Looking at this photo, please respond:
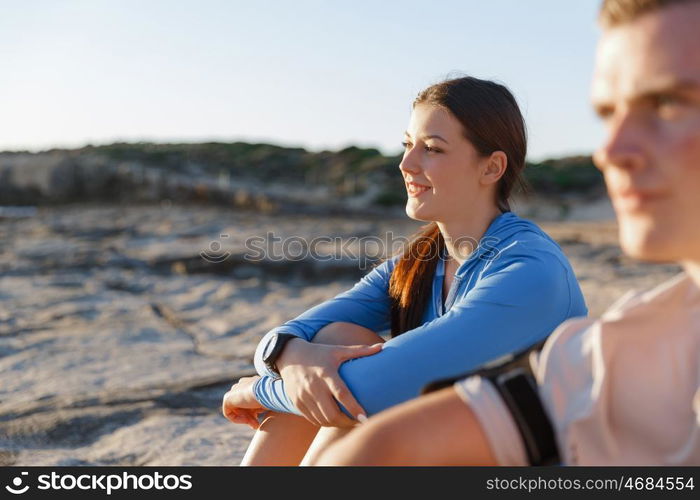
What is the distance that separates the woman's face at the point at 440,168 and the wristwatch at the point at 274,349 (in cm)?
55

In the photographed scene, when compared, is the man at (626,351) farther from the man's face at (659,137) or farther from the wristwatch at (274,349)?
the wristwatch at (274,349)

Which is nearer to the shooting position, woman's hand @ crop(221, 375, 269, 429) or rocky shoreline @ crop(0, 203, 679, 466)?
woman's hand @ crop(221, 375, 269, 429)

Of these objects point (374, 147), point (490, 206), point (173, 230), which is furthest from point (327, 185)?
point (490, 206)

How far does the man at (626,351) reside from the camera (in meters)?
0.93

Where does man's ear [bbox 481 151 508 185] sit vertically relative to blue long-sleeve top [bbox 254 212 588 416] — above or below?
above

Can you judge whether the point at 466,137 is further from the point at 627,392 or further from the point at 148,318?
the point at 148,318

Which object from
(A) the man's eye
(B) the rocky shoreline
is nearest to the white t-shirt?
(A) the man's eye

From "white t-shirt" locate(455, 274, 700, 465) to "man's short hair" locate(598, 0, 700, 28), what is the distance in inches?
13.2

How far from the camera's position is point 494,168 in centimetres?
248

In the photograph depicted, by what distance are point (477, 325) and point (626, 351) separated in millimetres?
846

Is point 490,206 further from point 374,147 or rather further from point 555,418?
point 374,147

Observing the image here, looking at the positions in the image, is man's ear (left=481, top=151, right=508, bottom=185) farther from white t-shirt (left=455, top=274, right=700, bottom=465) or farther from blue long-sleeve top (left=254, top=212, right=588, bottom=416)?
white t-shirt (left=455, top=274, right=700, bottom=465)

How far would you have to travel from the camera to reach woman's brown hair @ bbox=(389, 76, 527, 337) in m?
2.40
